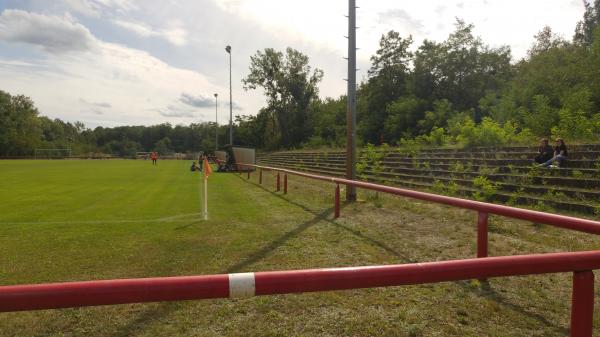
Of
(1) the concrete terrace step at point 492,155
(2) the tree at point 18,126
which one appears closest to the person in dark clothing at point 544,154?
(1) the concrete terrace step at point 492,155

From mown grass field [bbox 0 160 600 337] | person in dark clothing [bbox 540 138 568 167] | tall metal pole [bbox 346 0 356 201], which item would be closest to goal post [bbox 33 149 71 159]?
mown grass field [bbox 0 160 600 337]

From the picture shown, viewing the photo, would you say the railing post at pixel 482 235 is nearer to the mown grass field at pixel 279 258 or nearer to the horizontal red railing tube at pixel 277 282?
the mown grass field at pixel 279 258

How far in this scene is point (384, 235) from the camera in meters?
7.24

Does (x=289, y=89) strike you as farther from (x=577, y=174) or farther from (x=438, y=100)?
(x=577, y=174)

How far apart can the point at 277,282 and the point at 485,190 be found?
10.2 meters

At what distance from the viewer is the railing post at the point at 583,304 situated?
2.10m

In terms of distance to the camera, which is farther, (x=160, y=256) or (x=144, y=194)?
(x=144, y=194)

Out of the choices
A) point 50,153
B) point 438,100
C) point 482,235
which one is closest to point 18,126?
point 50,153

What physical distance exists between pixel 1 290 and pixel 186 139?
534 ft

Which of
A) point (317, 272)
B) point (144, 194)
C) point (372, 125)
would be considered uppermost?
point (372, 125)

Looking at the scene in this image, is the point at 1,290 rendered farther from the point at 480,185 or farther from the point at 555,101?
the point at 555,101

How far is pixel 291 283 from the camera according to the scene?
1779mm

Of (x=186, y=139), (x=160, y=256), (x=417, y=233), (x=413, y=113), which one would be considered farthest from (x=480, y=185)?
(x=186, y=139)

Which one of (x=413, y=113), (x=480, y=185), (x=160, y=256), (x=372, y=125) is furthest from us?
(x=372, y=125)
